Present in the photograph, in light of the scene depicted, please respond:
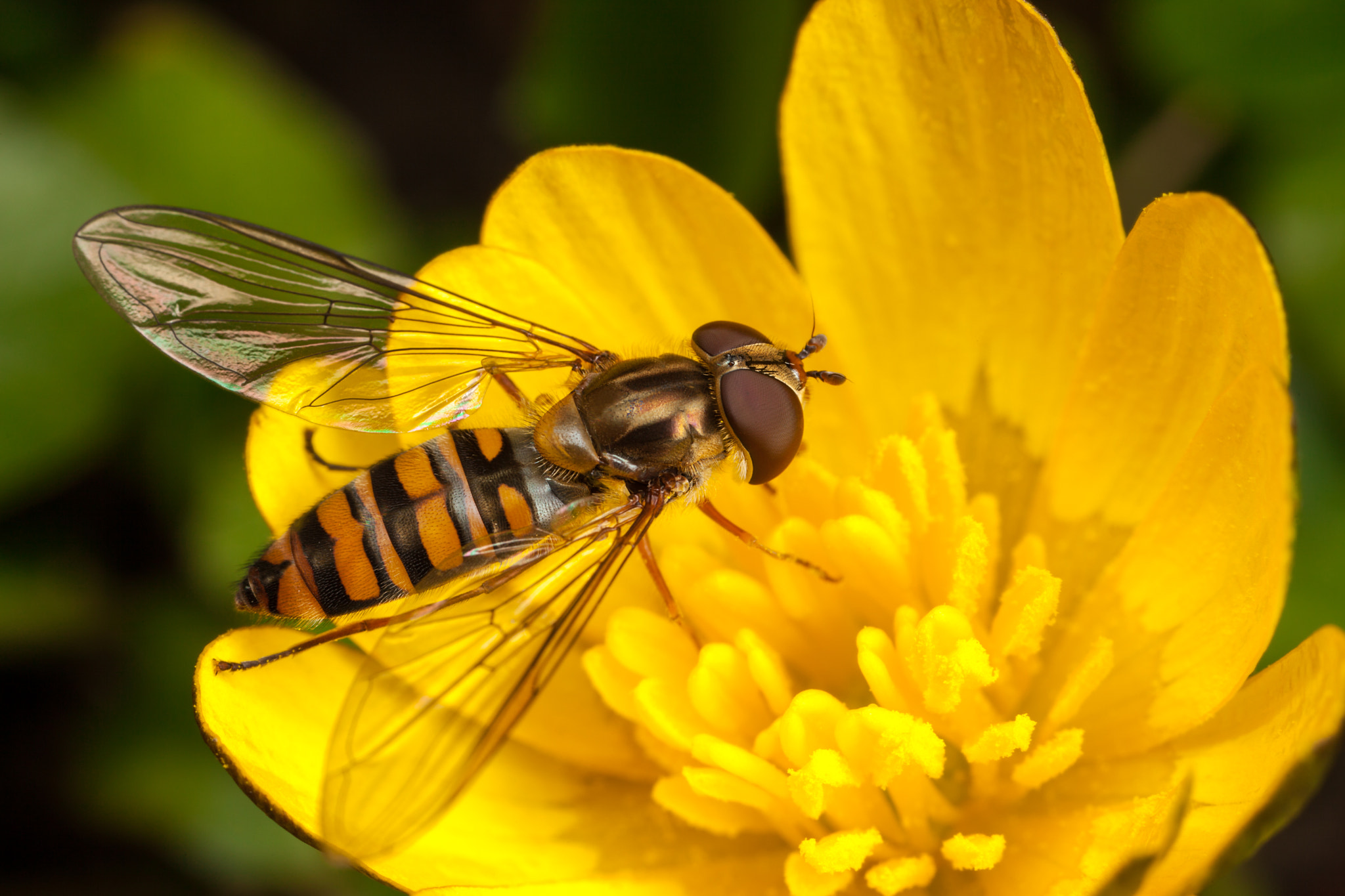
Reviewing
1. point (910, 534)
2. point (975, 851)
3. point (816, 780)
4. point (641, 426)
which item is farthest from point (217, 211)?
point (975, 851)

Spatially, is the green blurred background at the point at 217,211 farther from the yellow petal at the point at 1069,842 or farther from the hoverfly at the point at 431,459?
the yellow petal at the point at 1069,842

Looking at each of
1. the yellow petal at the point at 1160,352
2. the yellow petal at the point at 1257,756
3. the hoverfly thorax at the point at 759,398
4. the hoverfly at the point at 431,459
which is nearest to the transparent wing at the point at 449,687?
the hoverfly at the point at 431,459

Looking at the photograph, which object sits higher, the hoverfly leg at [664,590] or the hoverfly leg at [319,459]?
the hoverfly leg at [319,459]

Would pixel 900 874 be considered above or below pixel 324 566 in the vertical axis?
below

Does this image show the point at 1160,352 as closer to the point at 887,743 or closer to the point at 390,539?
the point at 887,743

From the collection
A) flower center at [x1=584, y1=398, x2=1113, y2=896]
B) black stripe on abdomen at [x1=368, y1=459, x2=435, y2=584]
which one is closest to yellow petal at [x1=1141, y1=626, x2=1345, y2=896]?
flower center at [x1=584, y1=398, x2=1113, y2=896]

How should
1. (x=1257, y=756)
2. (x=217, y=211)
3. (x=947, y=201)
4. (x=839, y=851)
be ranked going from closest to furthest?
(x=1257, y=756), (x=839, y=851), (x=947, y=201), (x=217, y=211)

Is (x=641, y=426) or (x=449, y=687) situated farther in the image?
(x=641, y=426)
